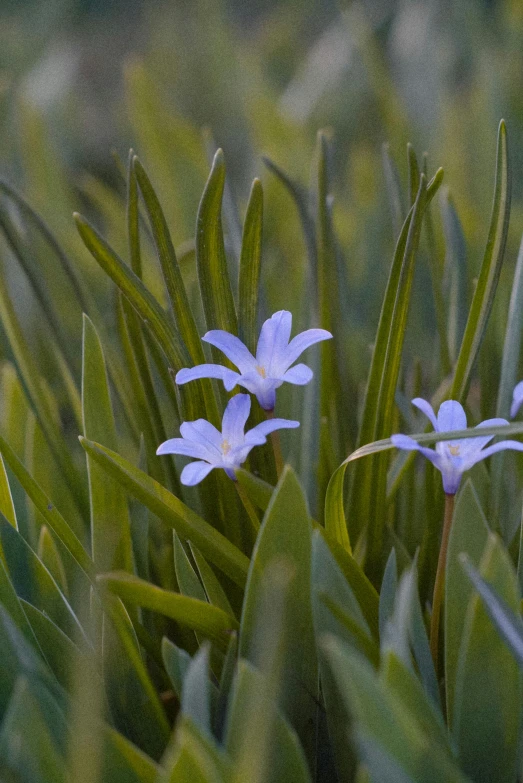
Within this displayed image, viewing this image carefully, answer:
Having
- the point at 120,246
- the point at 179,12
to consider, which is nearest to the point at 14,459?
the point at 120,246

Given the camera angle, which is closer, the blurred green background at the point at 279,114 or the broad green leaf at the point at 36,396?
the broad green leaf at the point at 36,396

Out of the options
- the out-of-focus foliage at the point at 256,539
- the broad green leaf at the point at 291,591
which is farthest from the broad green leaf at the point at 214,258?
the broad green leaf at the point at 291,591

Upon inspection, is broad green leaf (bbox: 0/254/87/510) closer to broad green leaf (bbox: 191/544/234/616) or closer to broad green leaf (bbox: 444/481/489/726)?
broad green leaf (bbox: 191/544/234/616)

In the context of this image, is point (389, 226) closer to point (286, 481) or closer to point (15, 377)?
point (15, 377)

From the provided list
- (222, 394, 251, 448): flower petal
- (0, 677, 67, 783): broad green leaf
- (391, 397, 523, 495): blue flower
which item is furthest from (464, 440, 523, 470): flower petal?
(0, 677, 67, 783): broad green leaf

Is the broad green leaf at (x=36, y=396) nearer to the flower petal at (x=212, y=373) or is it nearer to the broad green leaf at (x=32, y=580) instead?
the broad green leaf at (x=32, y=580)

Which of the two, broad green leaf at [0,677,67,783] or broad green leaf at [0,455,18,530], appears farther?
broad green leaf at [0,455,18,530]
